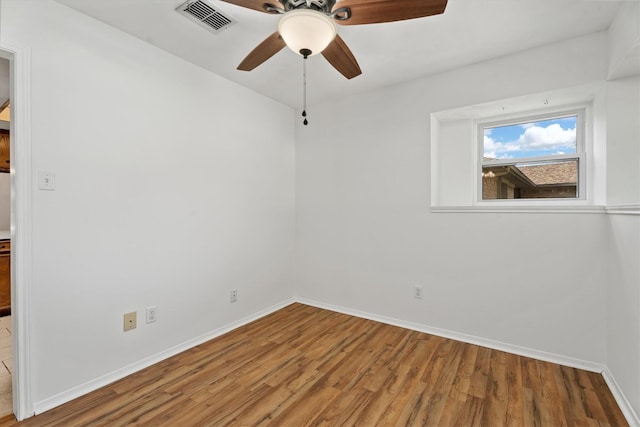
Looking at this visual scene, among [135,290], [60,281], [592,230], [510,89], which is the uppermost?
[510,89]

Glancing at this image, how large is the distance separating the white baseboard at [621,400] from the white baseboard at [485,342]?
0.35 ft

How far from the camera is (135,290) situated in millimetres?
2221

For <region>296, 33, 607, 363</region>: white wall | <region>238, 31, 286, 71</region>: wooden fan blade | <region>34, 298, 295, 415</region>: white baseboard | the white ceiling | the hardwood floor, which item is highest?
the white ceiling

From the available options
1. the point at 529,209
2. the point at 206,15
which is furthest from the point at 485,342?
the point at 206,15

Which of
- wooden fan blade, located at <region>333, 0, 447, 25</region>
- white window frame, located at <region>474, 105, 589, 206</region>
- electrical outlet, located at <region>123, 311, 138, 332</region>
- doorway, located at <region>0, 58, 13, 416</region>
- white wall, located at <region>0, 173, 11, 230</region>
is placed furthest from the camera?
white wall, located at <region>0, 173, 11, 230</region>

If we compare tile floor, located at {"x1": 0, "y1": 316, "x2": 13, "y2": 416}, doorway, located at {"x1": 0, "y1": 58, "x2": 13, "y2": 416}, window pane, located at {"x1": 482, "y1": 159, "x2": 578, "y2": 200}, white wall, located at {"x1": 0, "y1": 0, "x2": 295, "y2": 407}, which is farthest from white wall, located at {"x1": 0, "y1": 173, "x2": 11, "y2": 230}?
window pane, located at {"x1": 482, "y1": 159, "x2": 578, "y2": 200}

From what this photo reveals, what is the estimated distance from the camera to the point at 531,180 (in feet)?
8.85

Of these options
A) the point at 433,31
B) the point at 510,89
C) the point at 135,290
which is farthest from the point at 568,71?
the point at 135,290

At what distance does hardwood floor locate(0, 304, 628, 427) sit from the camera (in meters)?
1.71

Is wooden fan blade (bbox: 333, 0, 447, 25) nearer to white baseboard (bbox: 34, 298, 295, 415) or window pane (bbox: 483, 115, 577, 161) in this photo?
window pane (bbox: 483, 115, 577, 161)

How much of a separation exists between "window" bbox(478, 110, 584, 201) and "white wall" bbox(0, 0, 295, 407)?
7.76 feet

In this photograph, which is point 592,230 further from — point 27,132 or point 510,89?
point 27,132

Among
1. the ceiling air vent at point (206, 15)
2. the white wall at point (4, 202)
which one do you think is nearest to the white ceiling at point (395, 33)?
the ceiling air vent at point (206, 15)

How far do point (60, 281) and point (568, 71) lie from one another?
377 centimetres
